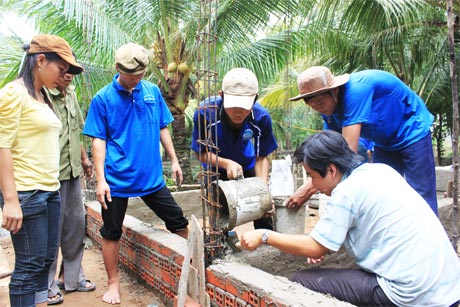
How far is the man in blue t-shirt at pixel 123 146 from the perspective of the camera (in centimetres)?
290

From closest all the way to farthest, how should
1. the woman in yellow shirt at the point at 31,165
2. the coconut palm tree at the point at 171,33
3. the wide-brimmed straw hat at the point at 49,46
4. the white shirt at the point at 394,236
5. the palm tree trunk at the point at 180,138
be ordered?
the white shirt at the point at 394,236 < the woman in yellow shirt at the point at 31,165 < the wide-brimmed straw hat at the point at 49,46 < the coconut palm tree at the point at 171,33 < the palm tree trunk at the point at 180,138

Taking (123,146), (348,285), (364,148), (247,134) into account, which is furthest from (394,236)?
(364,148)

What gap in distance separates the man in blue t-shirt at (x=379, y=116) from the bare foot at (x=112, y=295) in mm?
1576

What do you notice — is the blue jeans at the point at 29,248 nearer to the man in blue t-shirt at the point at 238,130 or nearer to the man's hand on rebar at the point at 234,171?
the man in blue t-shirt at the point at 238,130

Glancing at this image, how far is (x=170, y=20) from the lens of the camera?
279 inches

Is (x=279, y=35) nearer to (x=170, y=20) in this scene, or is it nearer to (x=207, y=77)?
(x=170, y=20)

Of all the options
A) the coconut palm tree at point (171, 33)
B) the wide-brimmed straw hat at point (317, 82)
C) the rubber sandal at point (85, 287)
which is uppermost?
the coconut palm tree at point (171, 33)

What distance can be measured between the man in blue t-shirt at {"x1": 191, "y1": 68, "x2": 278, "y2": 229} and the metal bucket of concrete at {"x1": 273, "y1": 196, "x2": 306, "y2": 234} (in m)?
0.31

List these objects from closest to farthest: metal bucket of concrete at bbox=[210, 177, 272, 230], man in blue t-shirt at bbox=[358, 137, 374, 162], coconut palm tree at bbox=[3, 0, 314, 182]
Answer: metal bucket of concrete at bbox=[210, 177, 272, 230] < man in blue t-shirt at bbox=[358, 137, 374, 162] < coconut palm tree at bbox=[3, 0, 314, 182]

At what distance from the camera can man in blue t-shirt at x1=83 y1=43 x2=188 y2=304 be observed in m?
2.90

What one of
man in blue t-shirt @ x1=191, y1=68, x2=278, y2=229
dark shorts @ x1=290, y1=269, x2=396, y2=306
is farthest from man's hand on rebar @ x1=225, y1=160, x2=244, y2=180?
dark shorts @ x1=290, y1=269, x2=396, y2=306

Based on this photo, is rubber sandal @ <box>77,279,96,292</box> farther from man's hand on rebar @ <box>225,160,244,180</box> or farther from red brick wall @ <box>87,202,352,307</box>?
man's hand on rebar @ <box>225,160,244,180</box>

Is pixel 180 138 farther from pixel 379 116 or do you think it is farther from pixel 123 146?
pixel 379 116

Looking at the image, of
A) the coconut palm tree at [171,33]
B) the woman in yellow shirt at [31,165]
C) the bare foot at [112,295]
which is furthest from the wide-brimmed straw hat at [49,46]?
the coconut palm tree at [171,33]
